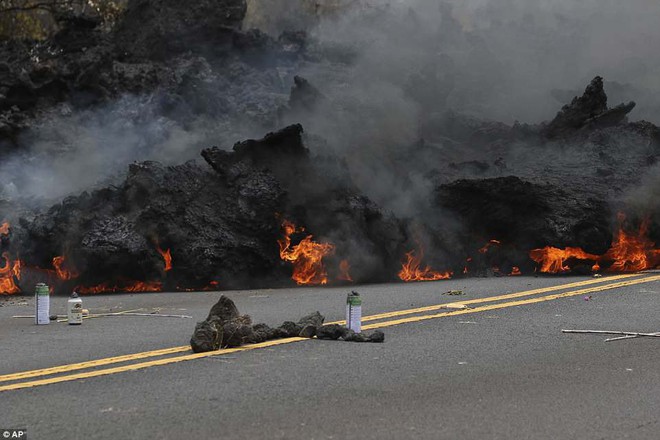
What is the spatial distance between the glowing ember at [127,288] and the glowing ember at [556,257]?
24.3 ft

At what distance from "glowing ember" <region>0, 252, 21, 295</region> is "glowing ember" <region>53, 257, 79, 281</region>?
851 mm

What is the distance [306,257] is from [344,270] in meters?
0.82

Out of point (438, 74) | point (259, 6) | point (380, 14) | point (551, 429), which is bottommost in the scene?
point (551, 429)

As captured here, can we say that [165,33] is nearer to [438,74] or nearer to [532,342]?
[438,74]

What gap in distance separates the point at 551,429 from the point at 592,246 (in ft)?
34.5

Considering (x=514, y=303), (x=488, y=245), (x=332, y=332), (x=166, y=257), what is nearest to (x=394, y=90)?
(x=488, y=245)

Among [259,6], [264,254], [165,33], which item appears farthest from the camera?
[259,6]

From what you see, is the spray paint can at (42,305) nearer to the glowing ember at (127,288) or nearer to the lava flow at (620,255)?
the glowing ember at (127,288)

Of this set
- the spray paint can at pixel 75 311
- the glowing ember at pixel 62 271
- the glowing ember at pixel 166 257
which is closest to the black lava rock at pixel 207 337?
the spray paint can at pixel 75 311

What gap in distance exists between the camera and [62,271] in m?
15.3

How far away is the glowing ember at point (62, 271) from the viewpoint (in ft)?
49.5

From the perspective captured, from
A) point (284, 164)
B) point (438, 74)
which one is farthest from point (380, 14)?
point (284, 164)

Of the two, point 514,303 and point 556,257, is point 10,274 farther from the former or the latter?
point 556,257

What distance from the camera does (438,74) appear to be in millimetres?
23828
